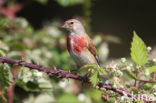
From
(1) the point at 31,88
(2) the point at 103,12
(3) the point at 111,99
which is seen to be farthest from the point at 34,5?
(3) the point at 111,99

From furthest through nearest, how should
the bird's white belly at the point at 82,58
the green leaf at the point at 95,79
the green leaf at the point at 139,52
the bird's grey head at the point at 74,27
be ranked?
the bird's grey head at the point at 74,27 → the bird's white belly at the point at 82,58 → the green leaf at the point at 139,52 → the green leaf at the point at 95,79

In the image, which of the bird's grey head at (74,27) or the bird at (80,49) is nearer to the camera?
the bird at (80,49)

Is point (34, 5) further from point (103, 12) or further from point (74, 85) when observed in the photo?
point (74, 85)

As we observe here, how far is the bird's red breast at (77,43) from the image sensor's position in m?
3.66

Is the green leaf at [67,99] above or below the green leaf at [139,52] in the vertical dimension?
below

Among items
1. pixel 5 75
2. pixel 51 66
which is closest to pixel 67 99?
pixel 51 66

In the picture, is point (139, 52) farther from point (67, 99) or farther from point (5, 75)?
point (67, 99)

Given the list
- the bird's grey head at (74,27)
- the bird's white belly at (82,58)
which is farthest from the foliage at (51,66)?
the bird's grey head at (74,27)

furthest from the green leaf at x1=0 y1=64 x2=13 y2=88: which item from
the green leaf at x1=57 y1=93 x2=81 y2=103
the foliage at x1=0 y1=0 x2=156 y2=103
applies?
the green leaf at x1=57 y1=93 x2=81 y2=103

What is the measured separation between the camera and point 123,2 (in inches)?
279

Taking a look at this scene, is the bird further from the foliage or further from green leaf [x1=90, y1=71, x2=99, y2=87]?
green leaf [x1=90, y1=71, x2=99, y2=87]

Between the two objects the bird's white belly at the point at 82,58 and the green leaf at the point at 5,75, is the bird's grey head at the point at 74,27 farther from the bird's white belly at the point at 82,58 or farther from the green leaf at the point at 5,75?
the green leaf at the point at 5,75

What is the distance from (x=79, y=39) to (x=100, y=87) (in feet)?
5.17

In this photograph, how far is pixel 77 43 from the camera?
3.73 meters
